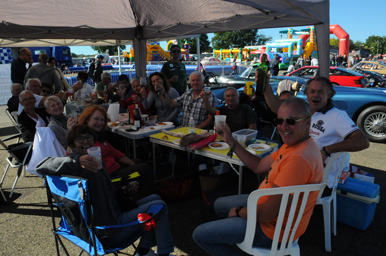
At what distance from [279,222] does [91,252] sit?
1.25 meters

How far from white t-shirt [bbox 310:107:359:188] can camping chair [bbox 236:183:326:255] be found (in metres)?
1.00

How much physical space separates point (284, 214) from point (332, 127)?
4.62 feet

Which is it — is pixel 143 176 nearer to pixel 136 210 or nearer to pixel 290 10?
pixel 136 210

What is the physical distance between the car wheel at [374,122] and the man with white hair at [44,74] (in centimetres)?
714

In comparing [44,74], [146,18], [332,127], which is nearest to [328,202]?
[332,127]

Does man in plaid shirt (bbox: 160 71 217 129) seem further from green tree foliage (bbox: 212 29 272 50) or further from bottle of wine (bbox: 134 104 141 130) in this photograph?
green tree foliage (bbox: 212 29 272 50)

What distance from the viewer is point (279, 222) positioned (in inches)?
65.4

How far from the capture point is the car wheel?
18.5 ft

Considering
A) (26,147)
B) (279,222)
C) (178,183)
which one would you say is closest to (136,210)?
(279,222)

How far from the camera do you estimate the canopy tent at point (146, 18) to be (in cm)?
412

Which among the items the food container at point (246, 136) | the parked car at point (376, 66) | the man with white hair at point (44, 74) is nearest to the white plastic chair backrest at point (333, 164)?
the food container at point (246, 136)

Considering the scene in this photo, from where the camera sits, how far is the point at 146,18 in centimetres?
659

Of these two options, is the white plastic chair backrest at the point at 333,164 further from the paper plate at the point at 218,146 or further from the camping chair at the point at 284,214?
the paper plate at the point at 218,146

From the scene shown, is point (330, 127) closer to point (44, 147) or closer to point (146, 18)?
point (44, 147)
